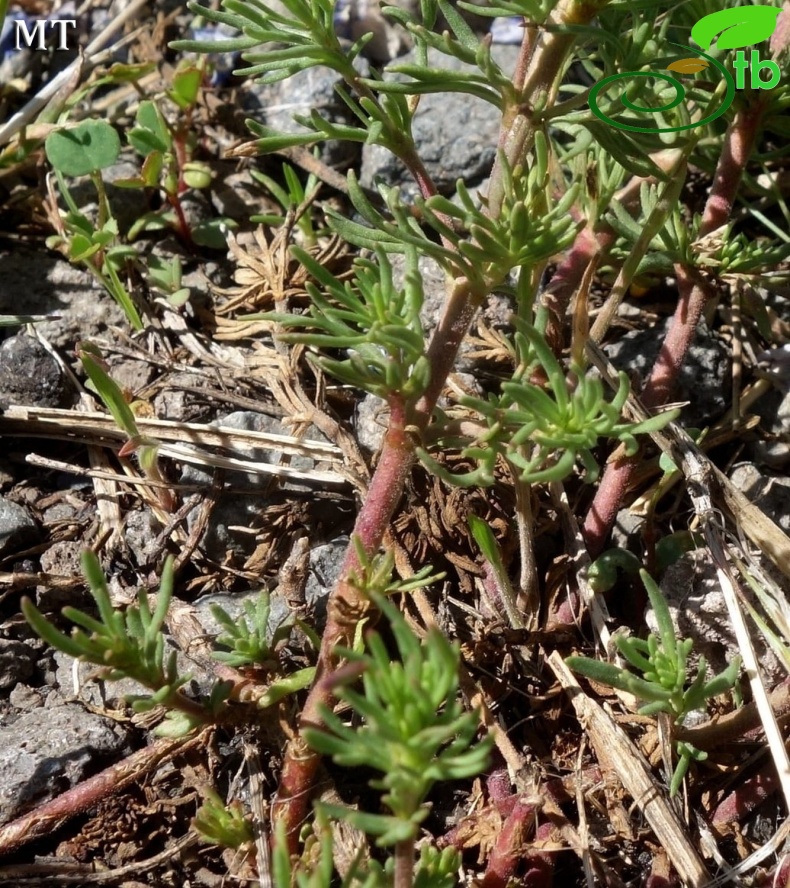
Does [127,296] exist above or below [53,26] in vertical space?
below

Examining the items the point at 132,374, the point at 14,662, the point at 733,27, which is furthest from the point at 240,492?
the point at 733,27

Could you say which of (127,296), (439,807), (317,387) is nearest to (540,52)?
(317,387)

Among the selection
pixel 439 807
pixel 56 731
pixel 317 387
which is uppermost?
pixel 317 387

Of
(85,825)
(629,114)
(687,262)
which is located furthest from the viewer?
(629,114)

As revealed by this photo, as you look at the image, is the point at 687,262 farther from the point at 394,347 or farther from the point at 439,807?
the point at 439,807

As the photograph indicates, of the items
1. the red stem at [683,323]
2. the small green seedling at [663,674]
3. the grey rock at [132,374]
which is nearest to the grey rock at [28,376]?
the grey rock at [132,374]

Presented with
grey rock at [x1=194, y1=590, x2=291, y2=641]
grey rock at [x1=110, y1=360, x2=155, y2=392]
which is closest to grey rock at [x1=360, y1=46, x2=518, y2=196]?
grey rock at [x1=110, y1=360, x2=155, y2=392]

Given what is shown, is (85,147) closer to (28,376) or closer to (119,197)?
(119,197)

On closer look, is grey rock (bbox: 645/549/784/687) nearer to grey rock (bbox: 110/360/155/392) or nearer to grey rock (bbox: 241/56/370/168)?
grey rock (bbox: 110/360/155/392)
